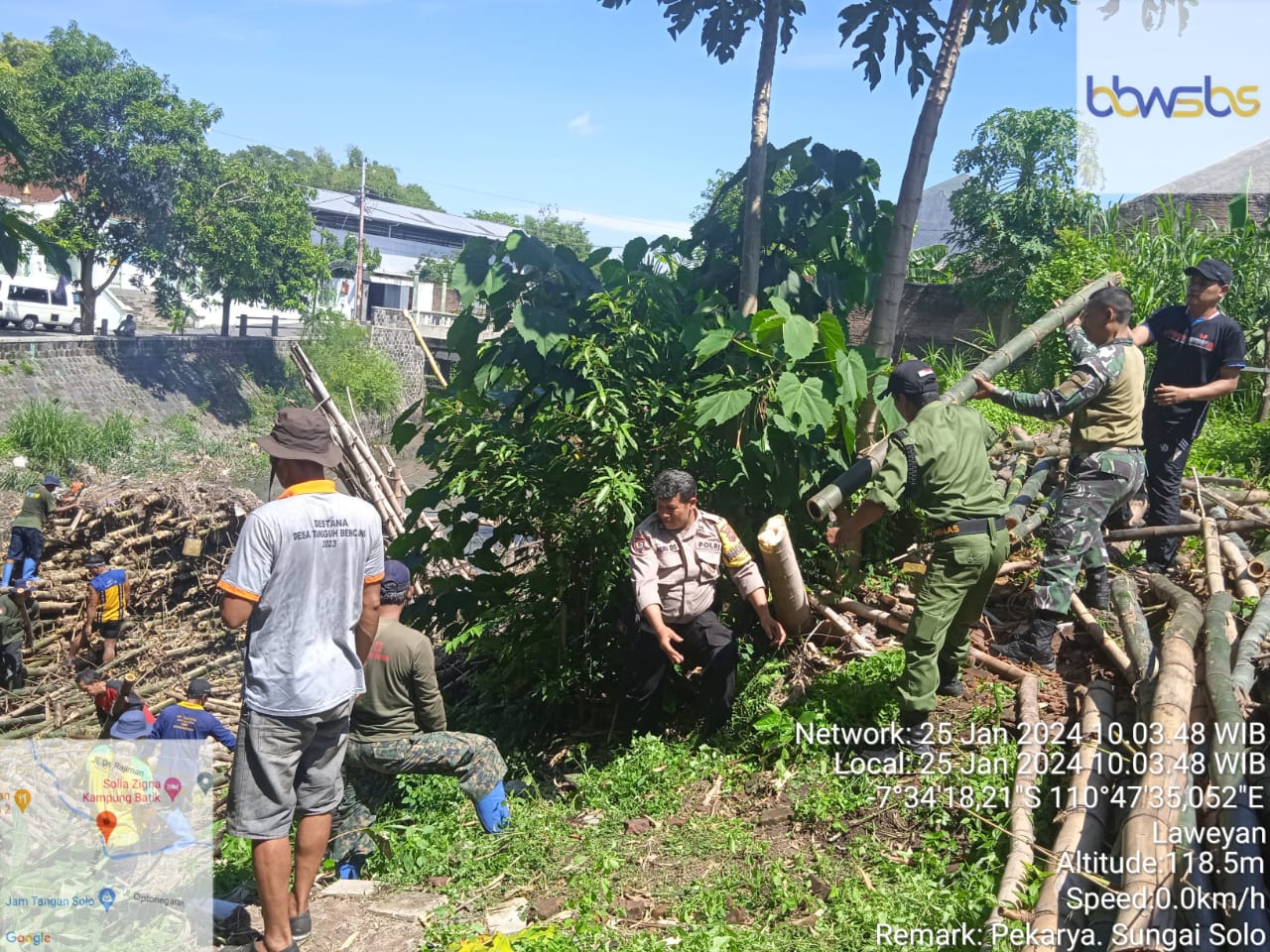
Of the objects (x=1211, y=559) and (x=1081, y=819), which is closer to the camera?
(x=1081, y=819)

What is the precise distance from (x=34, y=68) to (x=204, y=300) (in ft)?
23.4

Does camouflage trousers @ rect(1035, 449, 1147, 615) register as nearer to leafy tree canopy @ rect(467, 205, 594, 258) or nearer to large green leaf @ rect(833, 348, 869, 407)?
large green leaf @ rect(833, 348, 869, 407)

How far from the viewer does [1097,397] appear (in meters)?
5.42

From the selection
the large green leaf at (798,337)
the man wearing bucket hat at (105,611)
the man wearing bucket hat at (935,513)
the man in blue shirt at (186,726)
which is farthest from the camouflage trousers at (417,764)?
the man wearing bucket hat at (105,611)

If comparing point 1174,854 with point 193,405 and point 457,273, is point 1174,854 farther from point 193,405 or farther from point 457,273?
point 193,405

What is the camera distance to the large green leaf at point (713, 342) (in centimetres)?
533

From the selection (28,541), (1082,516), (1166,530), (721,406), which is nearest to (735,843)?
(721,406)

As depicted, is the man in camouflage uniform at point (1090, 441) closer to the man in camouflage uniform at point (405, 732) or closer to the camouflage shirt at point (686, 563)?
the camouflage shirt at point (686, 563)

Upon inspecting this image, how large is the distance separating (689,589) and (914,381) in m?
1.52

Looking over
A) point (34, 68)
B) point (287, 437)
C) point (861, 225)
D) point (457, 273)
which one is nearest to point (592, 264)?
point (457, 273)

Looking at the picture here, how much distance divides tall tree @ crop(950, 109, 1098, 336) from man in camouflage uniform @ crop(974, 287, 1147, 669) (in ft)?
28.1

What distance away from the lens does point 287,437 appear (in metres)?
3.66

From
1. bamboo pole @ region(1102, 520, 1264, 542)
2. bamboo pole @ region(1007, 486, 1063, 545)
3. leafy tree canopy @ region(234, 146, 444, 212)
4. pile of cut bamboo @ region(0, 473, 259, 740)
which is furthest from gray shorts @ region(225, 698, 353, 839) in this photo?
leafy tree canopy @ region(234, 146, 444, 212)

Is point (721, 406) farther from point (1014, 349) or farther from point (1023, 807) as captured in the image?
point (1023, 807)
